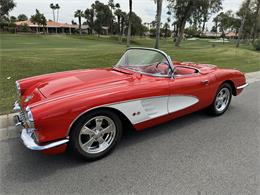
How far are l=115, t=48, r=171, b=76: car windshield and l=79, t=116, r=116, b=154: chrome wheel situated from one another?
1.14 meters

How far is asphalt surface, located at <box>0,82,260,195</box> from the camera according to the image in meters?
2.24

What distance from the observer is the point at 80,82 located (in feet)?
9.64

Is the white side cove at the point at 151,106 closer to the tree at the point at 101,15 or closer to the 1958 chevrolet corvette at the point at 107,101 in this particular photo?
the 1958 chevrolet corvette at the point at 107,101

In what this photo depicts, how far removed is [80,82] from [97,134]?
30.3 inches

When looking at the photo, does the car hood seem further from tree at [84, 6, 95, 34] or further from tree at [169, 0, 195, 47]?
tree at [84, 6, 95, 34]

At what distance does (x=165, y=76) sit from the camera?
3275 mm

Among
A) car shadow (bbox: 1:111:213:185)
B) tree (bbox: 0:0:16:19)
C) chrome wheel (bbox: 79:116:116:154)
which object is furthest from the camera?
tree (bbox: 0:0:16:19)

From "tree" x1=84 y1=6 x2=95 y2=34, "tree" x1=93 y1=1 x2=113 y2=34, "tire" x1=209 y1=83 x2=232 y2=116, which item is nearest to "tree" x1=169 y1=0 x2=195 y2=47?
"tire" x1=209 y1=83 x2=232 y2=116

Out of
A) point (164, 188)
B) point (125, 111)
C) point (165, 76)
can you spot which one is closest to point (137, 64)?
point (165, 76)

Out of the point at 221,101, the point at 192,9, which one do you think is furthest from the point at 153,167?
the point at 192,9

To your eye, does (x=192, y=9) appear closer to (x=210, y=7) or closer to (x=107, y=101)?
(x=210, y=7)

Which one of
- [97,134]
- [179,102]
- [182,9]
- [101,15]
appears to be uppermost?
[101,15]

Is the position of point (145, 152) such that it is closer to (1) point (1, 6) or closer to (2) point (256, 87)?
(2) point (256, 87)

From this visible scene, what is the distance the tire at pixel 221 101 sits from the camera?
4043mm
